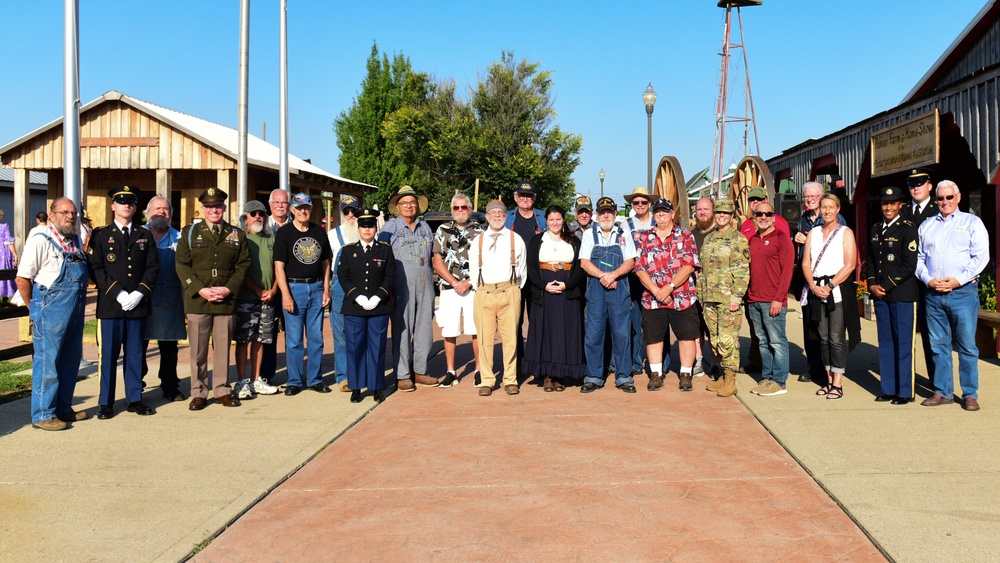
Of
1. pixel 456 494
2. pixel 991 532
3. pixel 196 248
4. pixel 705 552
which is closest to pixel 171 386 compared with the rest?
pixel 196 248

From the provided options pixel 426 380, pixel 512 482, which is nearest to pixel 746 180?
pixel 426 380

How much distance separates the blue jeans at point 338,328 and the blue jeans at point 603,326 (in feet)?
7.52

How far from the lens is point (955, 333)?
6.62m

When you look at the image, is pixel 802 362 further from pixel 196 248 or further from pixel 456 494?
pixel 196 248

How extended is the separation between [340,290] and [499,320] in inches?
59.8

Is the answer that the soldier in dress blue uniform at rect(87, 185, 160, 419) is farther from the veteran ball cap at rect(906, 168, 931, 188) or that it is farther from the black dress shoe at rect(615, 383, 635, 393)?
the veteran ball cap at rect(906, 168, 931, 188)

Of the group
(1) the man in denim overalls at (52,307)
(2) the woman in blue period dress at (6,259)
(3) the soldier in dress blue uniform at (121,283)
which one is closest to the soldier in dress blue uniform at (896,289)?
(3) the soldier in dress blue uniform at (121,283)

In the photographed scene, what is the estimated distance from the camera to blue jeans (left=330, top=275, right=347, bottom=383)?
7.87 metres

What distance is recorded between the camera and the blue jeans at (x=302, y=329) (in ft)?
24.8

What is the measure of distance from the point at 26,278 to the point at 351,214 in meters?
2.91

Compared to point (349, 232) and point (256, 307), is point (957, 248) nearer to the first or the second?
point (349, 232)

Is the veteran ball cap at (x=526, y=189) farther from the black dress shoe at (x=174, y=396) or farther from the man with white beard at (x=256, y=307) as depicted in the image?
the black dress shoe at (x=174, y=396)

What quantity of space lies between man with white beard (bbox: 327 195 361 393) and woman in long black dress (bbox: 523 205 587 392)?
1738 millimetres

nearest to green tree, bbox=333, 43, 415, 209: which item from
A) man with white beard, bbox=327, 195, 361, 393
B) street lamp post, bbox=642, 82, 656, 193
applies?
street lamp post, bbox=642, 82, 656, 193
